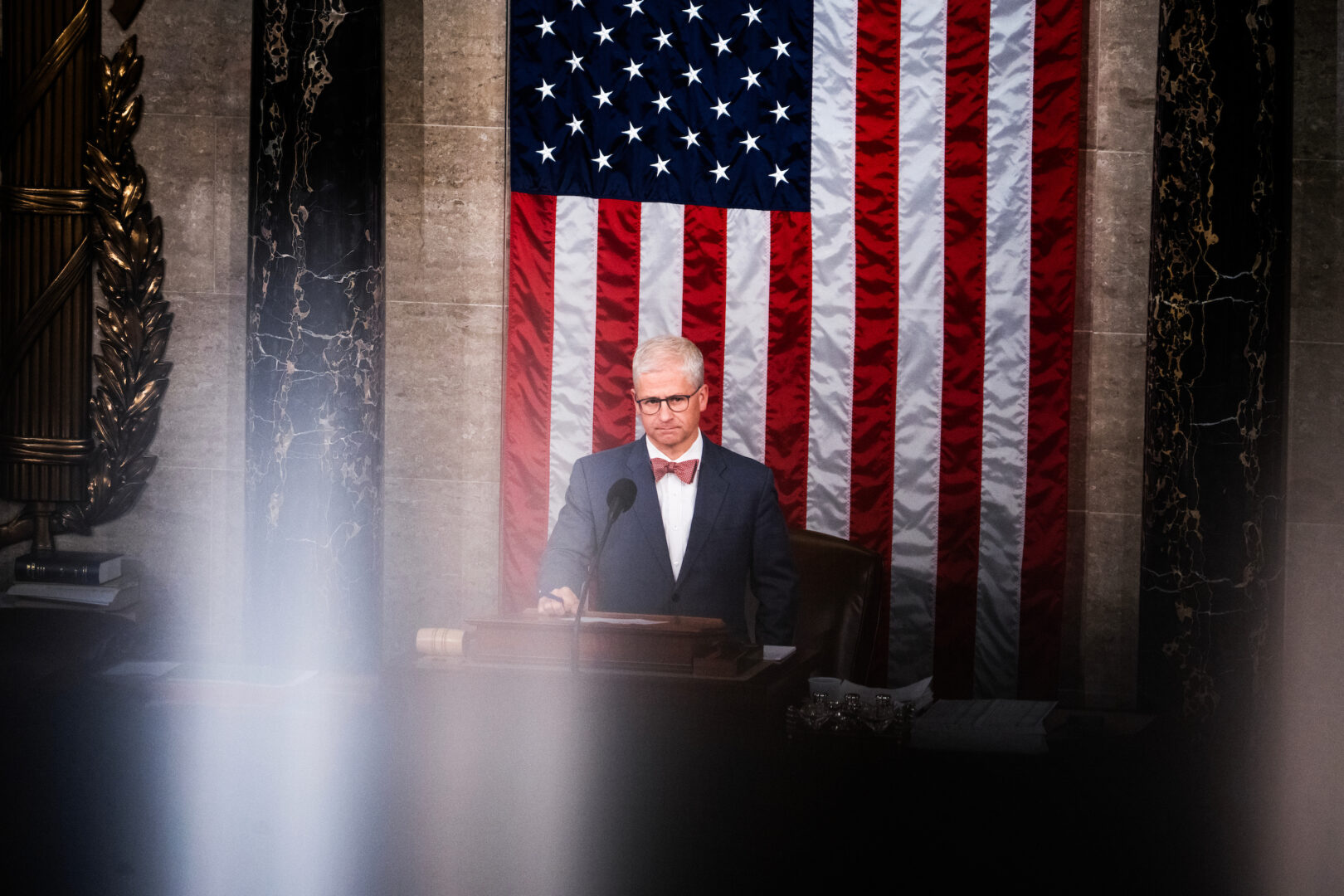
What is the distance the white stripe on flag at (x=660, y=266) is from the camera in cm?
480

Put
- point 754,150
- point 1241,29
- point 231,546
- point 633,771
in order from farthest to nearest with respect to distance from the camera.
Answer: point 231,546 < point 754,150 < point 1241,29 < point 633,771

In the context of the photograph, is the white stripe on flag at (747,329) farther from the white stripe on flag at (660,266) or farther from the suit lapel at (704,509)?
Result: the suit lapel at (704,509)

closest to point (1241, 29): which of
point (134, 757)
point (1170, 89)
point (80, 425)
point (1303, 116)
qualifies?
point (1170, 89)

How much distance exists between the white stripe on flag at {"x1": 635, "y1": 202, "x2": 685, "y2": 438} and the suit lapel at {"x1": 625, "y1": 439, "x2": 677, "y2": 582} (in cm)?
106

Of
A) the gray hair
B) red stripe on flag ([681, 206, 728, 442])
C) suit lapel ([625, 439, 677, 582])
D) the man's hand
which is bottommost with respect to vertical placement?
the man's hand

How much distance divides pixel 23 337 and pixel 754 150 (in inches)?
133

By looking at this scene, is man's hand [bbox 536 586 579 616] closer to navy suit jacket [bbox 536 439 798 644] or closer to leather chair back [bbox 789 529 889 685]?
navy suit jacket [bbox 536 439 798 644]

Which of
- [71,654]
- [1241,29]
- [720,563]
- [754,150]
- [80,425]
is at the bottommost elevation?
[71,654]

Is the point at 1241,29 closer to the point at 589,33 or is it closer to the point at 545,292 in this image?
the point at 589,33

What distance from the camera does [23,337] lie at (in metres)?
4.92

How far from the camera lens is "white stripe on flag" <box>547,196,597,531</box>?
15.8ft

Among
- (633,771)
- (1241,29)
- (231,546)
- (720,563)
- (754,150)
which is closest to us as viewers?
(633,771)

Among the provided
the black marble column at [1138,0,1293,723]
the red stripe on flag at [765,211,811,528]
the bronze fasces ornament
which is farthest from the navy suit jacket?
the bronze fasces ornament

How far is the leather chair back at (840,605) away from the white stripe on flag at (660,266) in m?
1.23
